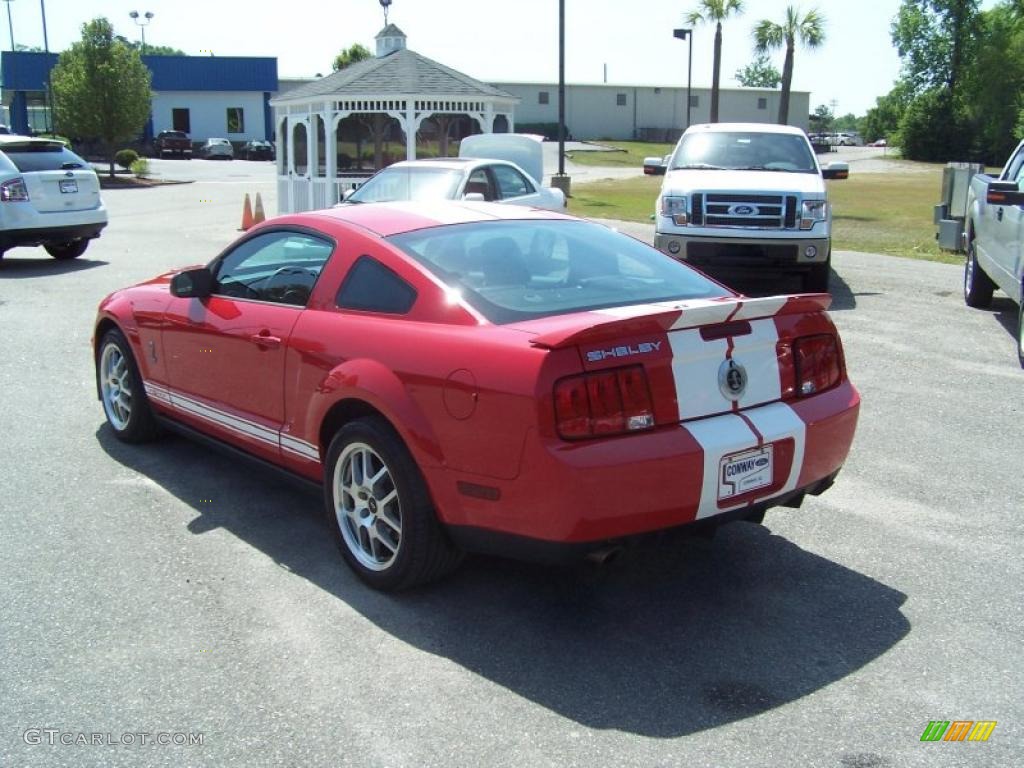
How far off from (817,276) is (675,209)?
68.0 inches

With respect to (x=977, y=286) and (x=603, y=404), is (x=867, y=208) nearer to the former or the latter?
(x=977, y=286)

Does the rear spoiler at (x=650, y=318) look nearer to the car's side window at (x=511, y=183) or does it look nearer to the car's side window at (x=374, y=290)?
the car's side window at (x=374, y=290)

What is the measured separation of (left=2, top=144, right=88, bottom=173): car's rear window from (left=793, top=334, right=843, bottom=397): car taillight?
13.5 metres

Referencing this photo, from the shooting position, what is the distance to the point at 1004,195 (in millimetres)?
9055

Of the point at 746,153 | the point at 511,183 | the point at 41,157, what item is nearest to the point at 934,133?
the point at 746,153

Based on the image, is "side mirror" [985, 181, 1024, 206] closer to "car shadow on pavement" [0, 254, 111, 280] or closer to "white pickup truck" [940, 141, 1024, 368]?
"white pickup truck" [940, 141, 1024, 368]

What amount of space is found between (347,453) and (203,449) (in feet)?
7.85

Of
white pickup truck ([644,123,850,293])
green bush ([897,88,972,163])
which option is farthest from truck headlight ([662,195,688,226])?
green bush ([897,88,972,163])

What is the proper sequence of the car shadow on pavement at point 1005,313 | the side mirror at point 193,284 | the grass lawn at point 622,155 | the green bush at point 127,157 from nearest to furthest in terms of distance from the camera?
the side mirror at point 193,284, the car shadow on pavement at point 1005,313, the green bush at point 127,157, the grass lawn at point 622,155

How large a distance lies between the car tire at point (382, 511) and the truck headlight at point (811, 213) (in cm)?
832

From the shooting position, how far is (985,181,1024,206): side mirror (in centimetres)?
895

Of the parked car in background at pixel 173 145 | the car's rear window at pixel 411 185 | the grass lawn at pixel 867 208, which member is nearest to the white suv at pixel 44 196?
the car's rear window at pixel 411 185

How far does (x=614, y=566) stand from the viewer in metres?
4.68

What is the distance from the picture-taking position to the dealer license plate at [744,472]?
389cm
